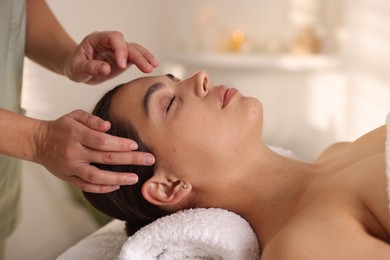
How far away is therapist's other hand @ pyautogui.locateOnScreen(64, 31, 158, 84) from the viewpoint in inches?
59.3

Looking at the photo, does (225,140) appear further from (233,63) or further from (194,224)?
(233,63)

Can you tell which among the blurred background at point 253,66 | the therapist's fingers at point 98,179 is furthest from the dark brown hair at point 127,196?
the blurred background at point 253,66

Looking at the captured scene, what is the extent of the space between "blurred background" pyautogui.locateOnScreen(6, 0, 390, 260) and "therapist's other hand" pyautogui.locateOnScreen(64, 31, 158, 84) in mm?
924

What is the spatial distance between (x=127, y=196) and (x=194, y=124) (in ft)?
0.89

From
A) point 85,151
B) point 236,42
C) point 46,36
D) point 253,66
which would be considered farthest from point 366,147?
point 236,42

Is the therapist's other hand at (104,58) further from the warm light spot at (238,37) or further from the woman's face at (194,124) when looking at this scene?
the warm light spot at (238,37)

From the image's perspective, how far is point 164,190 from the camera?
4.76ft

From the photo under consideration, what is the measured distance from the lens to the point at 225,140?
1.41 meters

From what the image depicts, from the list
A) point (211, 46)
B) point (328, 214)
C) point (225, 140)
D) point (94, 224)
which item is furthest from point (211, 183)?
point (211, 46)

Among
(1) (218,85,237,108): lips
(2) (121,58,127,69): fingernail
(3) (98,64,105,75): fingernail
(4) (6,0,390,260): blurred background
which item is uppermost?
(2) (121,58,127,69): fingernail

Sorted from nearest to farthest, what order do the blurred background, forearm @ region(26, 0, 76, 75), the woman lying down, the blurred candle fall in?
the woman lying down → forearm @ region(26, 0, 76, 75) → the blurred background → the blurred candle

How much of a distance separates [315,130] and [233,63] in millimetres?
700

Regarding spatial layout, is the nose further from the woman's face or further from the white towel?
the white towel

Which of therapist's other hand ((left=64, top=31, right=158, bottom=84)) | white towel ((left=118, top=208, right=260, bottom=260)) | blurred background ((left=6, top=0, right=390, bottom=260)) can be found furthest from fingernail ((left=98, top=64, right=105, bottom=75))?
blurred background ((left=6, top=0, right=390, bottom=260))
